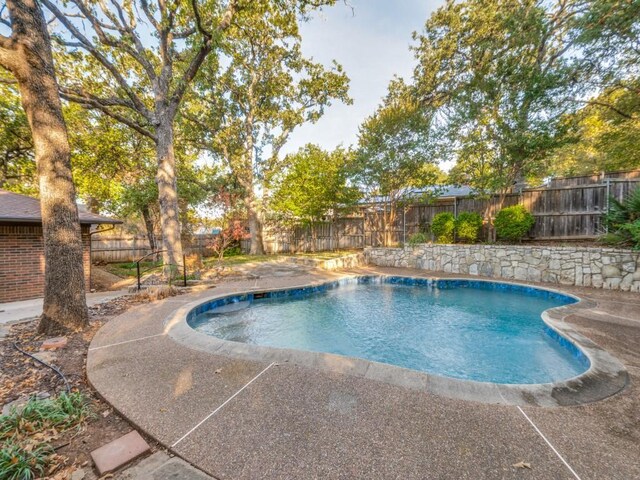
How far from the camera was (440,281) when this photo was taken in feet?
27.6

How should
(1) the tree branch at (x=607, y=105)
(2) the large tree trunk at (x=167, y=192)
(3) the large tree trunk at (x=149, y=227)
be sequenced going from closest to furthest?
(2) the large tree trunk at (x=167, y=192) < (1) the tree branch at (x=607, y=105) < (3) the large tree trunk at (x=149, y=227)

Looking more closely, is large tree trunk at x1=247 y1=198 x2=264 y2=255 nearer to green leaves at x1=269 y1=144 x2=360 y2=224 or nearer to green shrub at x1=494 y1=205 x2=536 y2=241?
green leaves at x1=269 y1=144 x2=360 y2=224

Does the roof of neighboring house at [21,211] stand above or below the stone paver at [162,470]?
above

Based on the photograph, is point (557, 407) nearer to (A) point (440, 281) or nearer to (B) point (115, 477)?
(B) point (115, 477)

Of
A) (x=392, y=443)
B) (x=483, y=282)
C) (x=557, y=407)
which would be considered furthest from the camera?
(x=483, y=282)

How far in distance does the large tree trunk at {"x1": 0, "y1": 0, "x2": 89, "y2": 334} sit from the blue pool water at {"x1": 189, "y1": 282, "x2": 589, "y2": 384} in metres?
2.06

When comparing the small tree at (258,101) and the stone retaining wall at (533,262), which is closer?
the stone retaining wall at (533,262)

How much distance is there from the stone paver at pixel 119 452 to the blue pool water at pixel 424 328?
2921 mm

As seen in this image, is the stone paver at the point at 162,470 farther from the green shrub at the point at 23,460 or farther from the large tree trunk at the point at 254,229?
the large tree trunk at the point at 254,229

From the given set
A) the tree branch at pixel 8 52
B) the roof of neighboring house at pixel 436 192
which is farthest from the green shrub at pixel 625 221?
the tree branch at pixel 8 52

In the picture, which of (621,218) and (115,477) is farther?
(621,218)

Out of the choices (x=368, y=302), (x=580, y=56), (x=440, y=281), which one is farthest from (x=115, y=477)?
(x=580, y=56)

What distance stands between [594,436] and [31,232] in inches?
413

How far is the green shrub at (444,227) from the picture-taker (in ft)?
33.4
